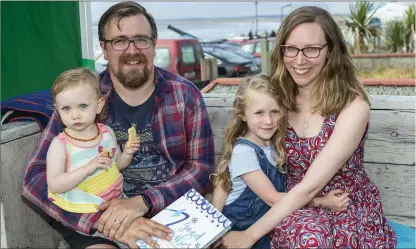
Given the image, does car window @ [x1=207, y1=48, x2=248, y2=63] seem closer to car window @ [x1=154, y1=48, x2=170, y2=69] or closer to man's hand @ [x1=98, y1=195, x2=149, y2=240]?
car window @ [x1=154, y1=48, x2=170, y2=69]

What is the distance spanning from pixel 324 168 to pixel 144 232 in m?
0.84

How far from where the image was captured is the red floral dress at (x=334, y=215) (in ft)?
7.40

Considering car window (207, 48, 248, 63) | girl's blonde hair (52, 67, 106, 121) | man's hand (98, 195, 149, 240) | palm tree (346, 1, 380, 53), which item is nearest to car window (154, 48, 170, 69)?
car window (207, 48, 248, 63)

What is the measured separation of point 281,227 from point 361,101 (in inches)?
26.7

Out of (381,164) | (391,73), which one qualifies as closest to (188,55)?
(391,73)

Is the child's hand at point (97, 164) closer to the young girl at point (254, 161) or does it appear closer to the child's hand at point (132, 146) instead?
the child's hand at point (132, 146)

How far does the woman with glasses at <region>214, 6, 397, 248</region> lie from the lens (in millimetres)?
2324

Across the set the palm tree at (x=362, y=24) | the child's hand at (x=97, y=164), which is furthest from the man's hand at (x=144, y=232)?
the palm tree at (x=362, y=24)

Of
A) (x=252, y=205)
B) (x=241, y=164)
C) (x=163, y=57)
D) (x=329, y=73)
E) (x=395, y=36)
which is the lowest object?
(x=252, y=205)

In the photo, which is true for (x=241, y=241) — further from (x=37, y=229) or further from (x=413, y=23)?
(x=413, y=23)

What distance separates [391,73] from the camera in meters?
9.65

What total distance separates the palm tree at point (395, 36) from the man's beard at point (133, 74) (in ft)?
37.9

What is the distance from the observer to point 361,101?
238 centimetres

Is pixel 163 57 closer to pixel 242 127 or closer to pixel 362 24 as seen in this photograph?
pixel 362 24
